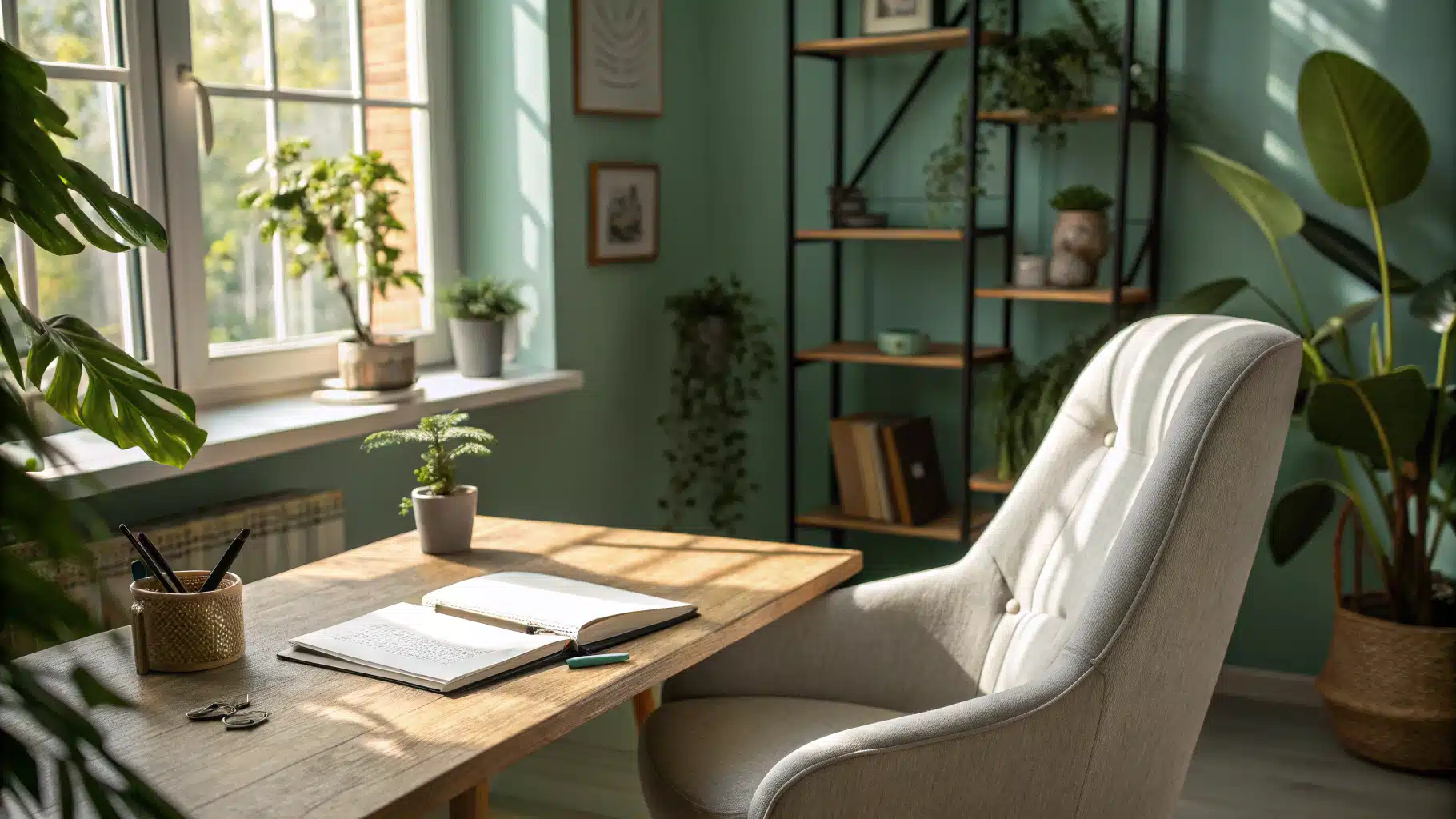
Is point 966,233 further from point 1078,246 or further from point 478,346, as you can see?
point 478,346

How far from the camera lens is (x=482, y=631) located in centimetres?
170

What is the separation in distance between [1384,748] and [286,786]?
8.35 ft

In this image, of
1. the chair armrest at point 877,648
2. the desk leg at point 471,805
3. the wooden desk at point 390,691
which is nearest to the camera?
the wooden desk at point 390,691

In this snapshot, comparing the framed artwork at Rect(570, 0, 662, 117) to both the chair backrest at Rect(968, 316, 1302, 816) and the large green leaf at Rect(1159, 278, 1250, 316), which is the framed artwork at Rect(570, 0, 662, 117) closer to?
the large green leaf at Rect(1159, 278, 1250, 316)

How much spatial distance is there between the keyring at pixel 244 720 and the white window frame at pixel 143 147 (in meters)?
1.33

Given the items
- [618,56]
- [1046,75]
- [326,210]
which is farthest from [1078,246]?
[326,210]

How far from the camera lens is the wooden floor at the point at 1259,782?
2793 millimetres

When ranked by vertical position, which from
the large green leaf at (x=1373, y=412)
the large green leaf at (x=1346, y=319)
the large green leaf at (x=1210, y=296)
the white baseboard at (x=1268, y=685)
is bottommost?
the white baseboard at (x=1268, y=685)

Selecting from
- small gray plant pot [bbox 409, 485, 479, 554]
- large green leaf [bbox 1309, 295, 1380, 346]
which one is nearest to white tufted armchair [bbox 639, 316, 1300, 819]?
small gray plant pot [bbox 409, 485, 479, 554]

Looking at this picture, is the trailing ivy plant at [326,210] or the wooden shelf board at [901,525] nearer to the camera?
the trailing ivy plant at [326,210]

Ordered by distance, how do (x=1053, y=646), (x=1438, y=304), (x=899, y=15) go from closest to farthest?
(x=1053, y=646) → (x=1438, y=304) → (x=899, y=15)

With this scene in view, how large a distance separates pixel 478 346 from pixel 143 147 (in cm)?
84

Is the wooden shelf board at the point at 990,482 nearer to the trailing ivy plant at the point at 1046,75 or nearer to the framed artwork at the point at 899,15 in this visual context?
the trailing ivy plant at the point at 1046,75

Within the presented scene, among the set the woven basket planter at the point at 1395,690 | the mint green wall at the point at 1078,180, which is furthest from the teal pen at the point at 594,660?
the mint green wall at the point at 1078,180
